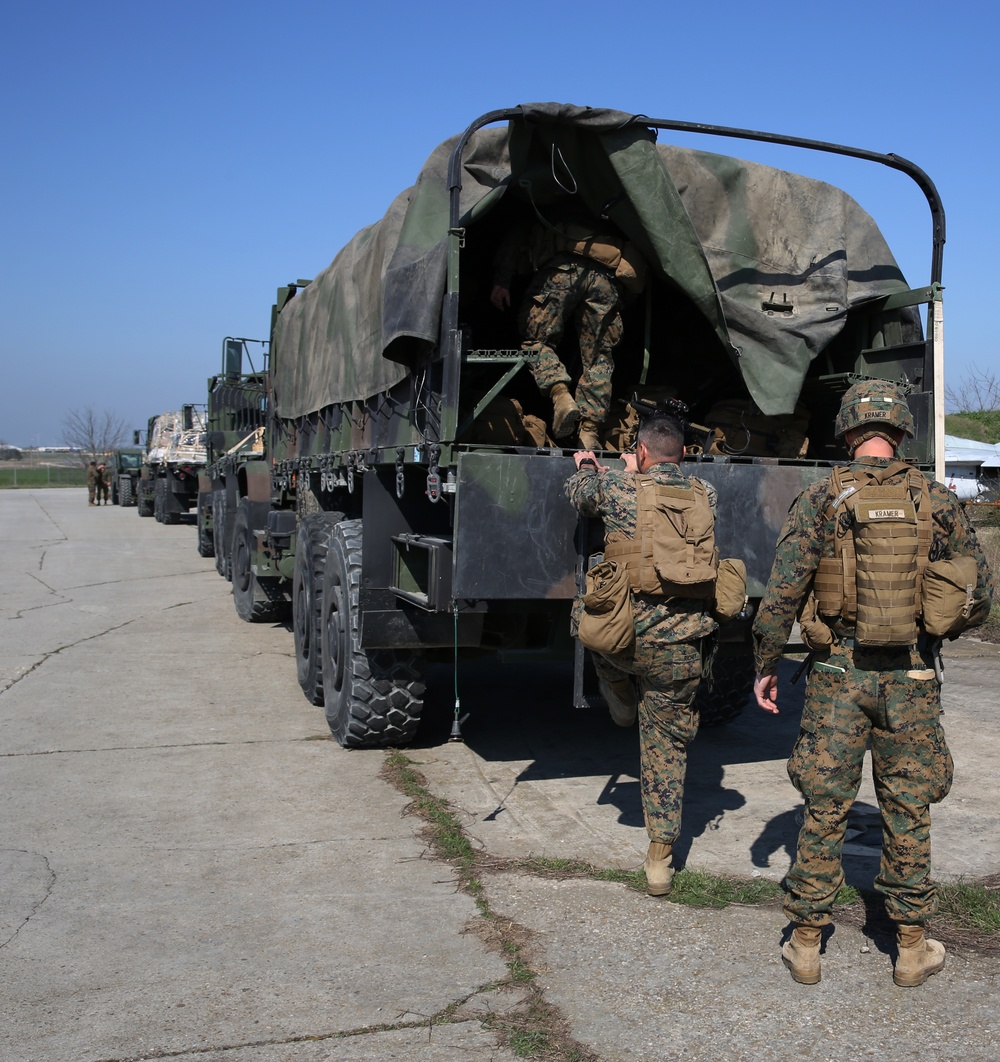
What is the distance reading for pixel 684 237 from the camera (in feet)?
16.6

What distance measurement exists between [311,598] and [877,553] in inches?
168

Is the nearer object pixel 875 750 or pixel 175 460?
pixel 875 750

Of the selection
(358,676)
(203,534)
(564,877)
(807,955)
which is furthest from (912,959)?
(203,534)

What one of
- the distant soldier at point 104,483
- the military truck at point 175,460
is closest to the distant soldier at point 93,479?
the distant soldier at point 104,483

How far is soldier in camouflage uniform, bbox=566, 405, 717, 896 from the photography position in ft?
13.0

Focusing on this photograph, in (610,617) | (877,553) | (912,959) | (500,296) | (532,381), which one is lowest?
(912,959)

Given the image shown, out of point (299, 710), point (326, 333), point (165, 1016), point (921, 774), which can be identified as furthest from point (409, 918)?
point (326, 333)

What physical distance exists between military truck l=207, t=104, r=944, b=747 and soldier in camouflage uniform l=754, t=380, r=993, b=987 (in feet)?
3.40

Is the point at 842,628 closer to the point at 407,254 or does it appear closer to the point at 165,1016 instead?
the point at 165,1016

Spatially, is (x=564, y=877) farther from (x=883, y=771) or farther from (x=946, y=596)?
(x=946, y=596)

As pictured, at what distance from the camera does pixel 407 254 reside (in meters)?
5.03

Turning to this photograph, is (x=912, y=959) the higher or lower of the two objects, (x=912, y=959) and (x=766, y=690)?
the lower

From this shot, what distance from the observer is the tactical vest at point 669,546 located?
390 cm

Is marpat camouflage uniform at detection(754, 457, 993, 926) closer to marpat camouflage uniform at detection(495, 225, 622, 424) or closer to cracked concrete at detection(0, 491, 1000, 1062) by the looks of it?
cracked concrete at detection(0, 491, 1000, 1062)
